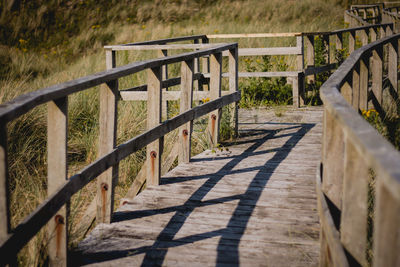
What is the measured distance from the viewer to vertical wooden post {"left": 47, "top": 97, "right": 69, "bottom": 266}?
123 inches

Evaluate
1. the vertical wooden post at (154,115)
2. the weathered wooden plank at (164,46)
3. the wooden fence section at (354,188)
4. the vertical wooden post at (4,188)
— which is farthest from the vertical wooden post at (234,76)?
the vertical wooden post at (4,188)

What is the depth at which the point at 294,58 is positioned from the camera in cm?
1191

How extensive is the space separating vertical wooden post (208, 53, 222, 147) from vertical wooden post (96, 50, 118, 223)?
2.56m

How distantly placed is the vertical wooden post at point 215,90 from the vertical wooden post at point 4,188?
4108 mm

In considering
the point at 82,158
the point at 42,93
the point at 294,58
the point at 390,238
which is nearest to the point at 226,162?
the point at 82,158

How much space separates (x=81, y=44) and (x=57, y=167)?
15.5 m

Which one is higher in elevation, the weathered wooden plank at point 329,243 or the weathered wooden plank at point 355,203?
the weathered wooden plank at point 355,203

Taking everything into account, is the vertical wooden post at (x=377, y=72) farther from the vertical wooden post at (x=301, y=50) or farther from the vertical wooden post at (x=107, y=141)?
the vertical wooden post at (x=107, y=141)

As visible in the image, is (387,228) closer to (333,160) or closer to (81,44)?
(333,160)

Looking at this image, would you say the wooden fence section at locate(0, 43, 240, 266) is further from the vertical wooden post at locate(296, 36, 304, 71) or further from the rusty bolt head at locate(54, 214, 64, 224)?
the vertical wooden post at locate(296, 36, 304, 71)

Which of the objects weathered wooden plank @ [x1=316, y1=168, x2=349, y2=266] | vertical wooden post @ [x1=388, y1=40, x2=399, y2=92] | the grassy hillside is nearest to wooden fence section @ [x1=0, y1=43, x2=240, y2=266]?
the grassy hillside

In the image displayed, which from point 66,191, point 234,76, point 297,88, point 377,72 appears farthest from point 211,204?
point 297,88

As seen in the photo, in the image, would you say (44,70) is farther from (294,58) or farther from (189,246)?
(189,246)

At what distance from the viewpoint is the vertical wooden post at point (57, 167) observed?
123 inches
